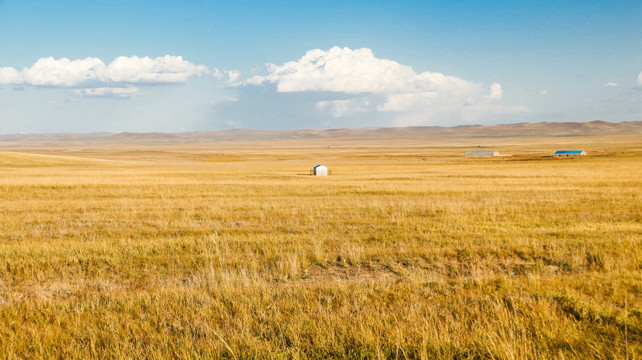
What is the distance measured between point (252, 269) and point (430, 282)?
11.3ft

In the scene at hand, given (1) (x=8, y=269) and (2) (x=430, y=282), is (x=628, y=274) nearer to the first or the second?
(2) (x=430, y=282)

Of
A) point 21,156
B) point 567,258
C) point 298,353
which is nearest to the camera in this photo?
point 298,353

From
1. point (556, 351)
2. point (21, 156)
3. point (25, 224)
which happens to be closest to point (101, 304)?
point (556, 351)

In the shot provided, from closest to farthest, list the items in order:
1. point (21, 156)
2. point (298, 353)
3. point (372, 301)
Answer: point (298, 353), point (372, 301), point (21, 156)

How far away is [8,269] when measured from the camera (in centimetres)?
911

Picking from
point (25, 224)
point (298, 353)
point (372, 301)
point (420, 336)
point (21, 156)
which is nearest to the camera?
point (298, 353)

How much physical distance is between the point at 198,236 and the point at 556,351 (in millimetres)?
10075

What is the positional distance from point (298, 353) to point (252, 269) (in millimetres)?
4433

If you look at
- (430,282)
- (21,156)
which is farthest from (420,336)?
(21,156)

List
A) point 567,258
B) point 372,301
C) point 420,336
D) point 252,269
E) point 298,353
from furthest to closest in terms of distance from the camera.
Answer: point 567,258 → point 252,269 → point 372,301 → point 420,336 → point 298,353

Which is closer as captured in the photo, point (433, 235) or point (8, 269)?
point (8, 269)

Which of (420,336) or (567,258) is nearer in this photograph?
(420,336)

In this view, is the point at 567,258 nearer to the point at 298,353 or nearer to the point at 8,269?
the point at 298,353

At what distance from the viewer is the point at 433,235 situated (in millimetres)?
12367
